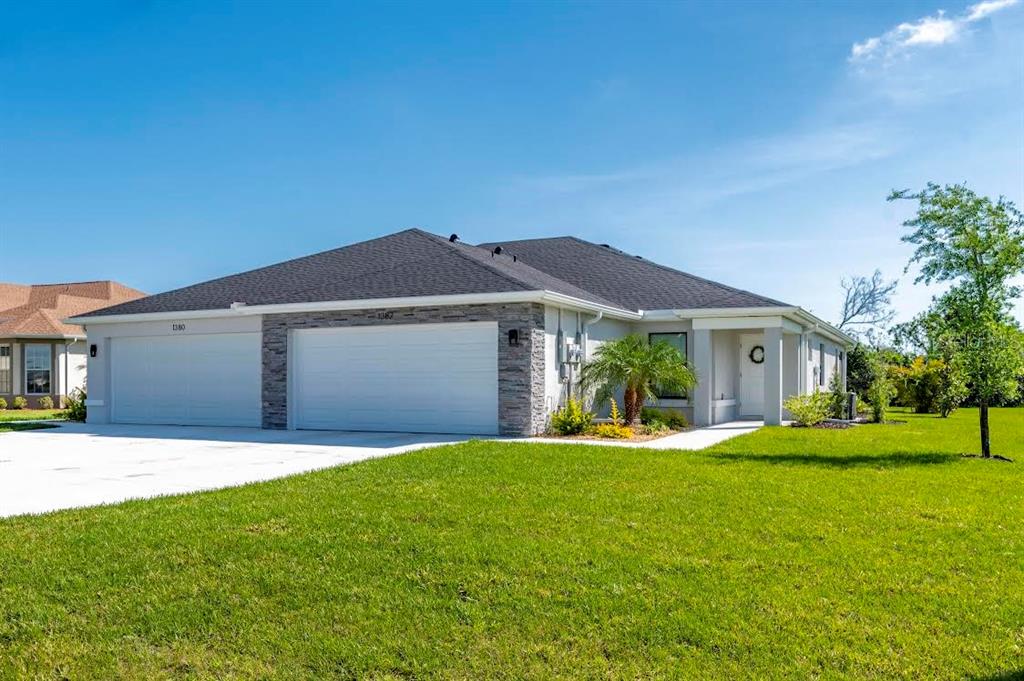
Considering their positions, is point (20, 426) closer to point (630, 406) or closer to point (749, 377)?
point (630, 406)

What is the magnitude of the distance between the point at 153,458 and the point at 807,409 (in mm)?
13533

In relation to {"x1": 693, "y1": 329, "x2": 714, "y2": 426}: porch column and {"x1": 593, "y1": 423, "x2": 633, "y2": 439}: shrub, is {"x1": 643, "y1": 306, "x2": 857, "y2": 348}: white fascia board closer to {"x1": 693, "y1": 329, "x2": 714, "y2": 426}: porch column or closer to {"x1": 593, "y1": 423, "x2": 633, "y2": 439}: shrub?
{"x1": 693, "y1": 329, "x2": 714, "y2": 426}: porch column

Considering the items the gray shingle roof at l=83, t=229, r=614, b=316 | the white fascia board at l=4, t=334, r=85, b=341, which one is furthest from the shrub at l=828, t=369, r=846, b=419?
the white fascia board at l=4, t=334, r=85, b=341

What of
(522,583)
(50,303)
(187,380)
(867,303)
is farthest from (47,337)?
(867,303)

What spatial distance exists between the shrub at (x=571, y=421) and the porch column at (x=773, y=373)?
4826 millimetres

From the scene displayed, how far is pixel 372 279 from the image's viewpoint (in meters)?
16.5

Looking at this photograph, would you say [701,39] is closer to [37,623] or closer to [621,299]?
[621,299]

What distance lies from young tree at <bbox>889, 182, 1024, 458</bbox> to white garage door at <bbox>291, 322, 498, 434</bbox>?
7.74 metres

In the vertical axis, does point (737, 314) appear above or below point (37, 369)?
above

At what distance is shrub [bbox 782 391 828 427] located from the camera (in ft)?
55.9

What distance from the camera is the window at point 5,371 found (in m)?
28.4

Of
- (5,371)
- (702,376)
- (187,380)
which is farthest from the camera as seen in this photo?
(5,371)

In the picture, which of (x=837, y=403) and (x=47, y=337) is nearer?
(x=837, y=403)

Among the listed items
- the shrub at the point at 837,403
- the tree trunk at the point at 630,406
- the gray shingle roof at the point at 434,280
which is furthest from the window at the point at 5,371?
the shrub at the point at 837,403
